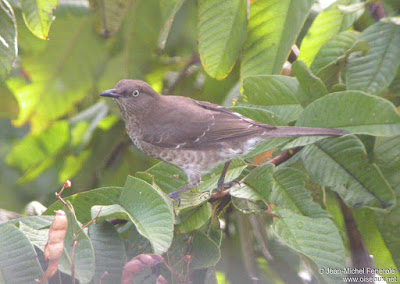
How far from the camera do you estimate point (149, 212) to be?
→ 811 mm

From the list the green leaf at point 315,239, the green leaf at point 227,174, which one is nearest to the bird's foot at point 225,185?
the green leaf at point 227,174

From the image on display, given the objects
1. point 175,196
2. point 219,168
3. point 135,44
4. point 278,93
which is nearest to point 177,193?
point 175,196

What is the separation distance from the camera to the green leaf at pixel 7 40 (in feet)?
3.39

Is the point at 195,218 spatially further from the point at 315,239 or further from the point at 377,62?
the point at 377,62

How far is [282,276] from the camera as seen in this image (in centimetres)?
102

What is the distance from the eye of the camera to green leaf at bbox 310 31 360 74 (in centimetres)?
106

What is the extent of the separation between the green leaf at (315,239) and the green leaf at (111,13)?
2.19 feet

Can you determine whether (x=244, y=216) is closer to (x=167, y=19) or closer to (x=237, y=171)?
(x=237, y=171)

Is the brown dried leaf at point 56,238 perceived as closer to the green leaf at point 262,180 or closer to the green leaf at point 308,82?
the green leaf at point 262,180

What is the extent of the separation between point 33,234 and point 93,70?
64 cm

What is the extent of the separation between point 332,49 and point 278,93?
0.49ft

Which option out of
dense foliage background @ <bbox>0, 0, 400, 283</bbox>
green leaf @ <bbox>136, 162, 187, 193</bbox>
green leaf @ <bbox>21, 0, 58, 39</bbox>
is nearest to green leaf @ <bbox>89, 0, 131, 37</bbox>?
dense foliage background @ <bbox>0, 0, 400, 283</bbox>

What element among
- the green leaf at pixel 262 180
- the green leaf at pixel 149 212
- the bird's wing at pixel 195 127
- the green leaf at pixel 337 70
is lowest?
the bird's wing at pixel 195 127

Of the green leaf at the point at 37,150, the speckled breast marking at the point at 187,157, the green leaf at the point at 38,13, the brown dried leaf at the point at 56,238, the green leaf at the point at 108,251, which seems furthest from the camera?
the green leaf at the point at 37,150
